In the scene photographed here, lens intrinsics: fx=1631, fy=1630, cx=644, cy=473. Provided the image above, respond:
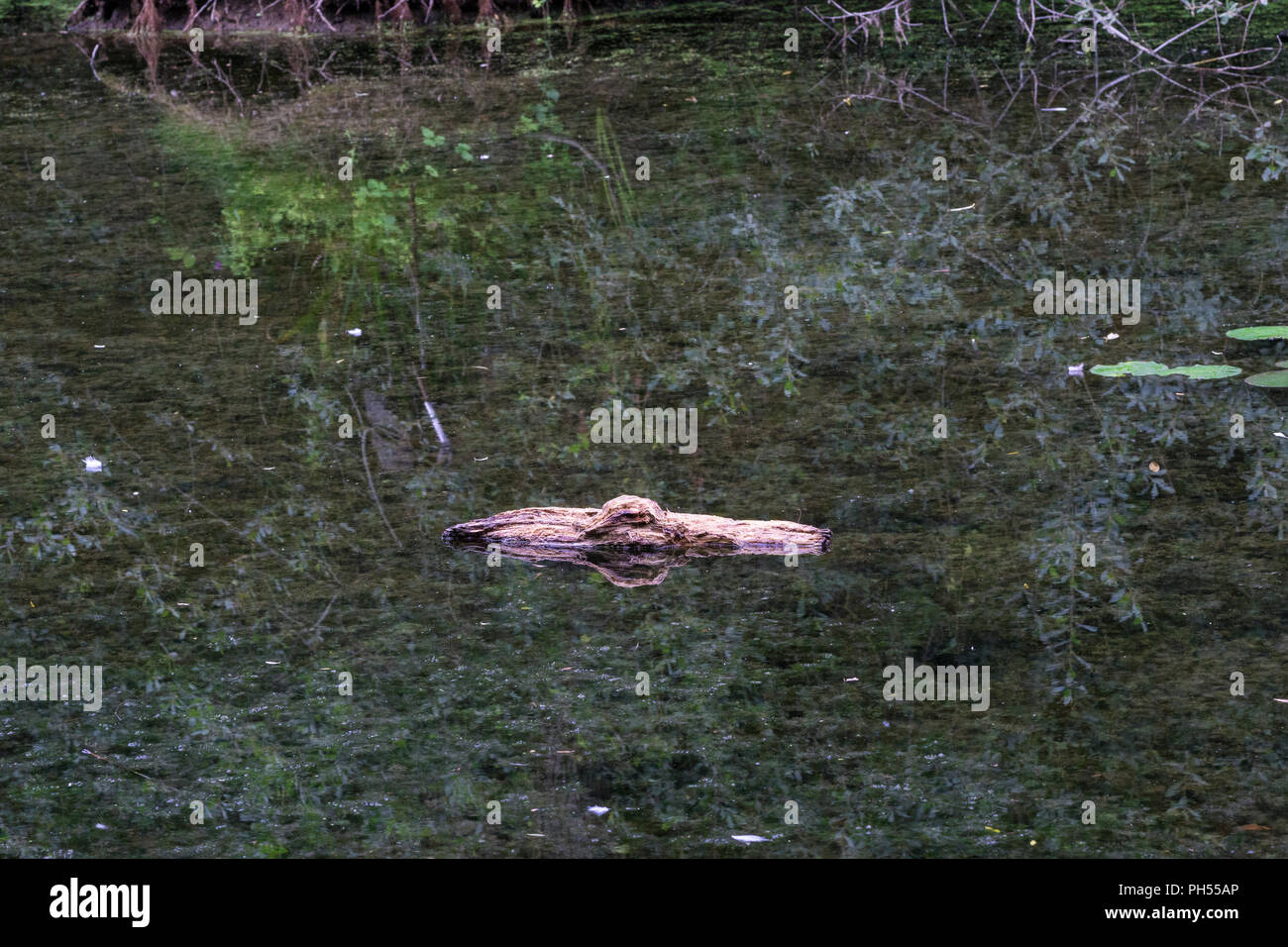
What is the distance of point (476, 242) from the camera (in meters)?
6.44

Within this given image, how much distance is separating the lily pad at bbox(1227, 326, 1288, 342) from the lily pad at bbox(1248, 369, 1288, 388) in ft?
0.91

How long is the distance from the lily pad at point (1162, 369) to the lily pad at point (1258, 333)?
249mm

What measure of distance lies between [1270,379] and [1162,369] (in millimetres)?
307

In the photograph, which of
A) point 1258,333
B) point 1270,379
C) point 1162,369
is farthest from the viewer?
point 1258,333

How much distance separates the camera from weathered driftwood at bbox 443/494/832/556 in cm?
397

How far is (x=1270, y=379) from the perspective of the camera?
4820 millimetres

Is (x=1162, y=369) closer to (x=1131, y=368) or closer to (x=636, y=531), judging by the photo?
(x=1131, y=368)

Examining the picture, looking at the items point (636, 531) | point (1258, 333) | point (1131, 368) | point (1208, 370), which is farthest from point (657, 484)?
point (1258, 333)

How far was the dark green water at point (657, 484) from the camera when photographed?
3.08 m

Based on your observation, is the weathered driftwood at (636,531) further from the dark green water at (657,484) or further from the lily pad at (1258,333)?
the lily pad at (1258,333)

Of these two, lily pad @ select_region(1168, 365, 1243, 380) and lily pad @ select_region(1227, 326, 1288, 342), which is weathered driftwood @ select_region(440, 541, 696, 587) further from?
lily pad @ select_region(1227, 326, 1288, 342)

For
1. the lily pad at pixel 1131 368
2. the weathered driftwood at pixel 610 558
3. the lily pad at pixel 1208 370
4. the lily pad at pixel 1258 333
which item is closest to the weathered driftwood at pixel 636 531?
the weathered driftwood at pixel 610 558

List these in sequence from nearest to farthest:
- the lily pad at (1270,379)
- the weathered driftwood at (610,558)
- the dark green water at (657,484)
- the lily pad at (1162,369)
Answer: the dark green water at (657,484)
the weathered driftwood at (610,558)
the lily pad at (1270,379)
the lily pad at (1162,369)
